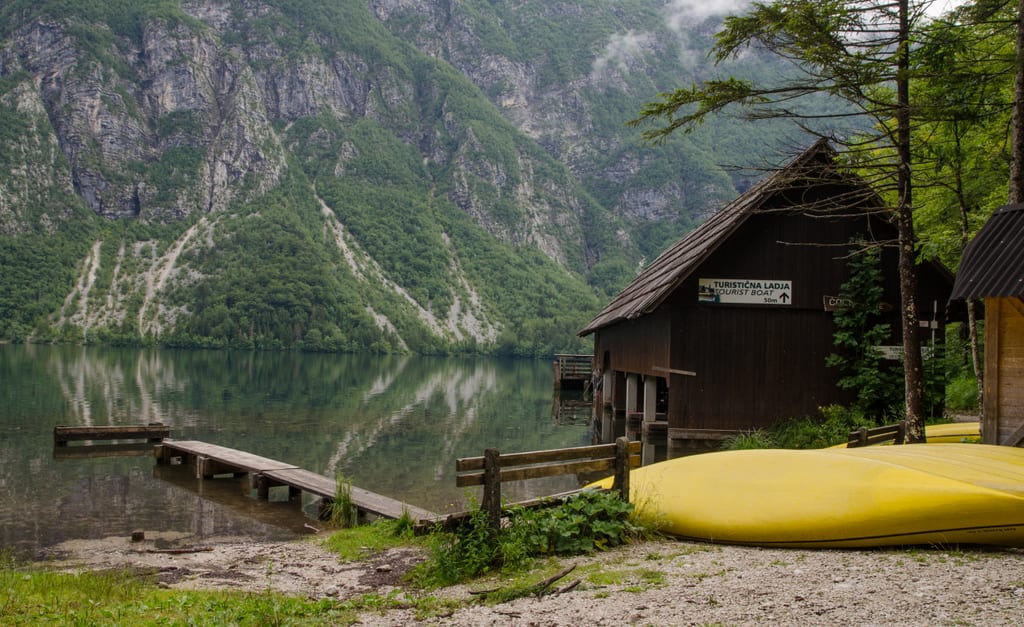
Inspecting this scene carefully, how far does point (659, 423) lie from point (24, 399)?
26866 millimetres

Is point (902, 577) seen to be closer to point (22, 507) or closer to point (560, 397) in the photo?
point (22, 507)

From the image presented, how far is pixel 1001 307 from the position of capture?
35.9 feet

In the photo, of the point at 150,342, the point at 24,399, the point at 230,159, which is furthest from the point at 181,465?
the point at 230,159

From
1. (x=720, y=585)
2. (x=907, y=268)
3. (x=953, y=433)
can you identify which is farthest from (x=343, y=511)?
(x=953, y=433)

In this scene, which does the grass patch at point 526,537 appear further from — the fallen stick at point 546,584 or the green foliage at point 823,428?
the green foliage at point 823,428

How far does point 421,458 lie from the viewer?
2109cm

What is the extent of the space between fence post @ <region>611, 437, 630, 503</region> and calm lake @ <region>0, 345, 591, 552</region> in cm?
178

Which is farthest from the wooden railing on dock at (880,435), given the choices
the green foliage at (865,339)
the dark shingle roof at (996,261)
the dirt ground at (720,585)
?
the green foliage at (865,339)

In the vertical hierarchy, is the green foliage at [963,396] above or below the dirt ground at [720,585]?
Result: above

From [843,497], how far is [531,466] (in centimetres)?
321

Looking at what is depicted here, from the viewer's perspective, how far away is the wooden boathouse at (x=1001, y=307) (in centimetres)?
986

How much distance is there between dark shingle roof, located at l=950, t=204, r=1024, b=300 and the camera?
968cm

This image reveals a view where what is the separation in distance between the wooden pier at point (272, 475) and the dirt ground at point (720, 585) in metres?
2.28

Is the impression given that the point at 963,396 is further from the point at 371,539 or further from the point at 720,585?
the point at 720,585
